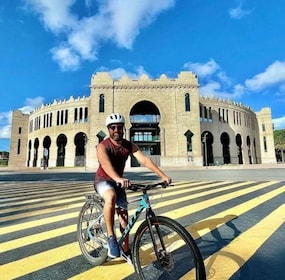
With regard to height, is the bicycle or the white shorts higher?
the white shorts

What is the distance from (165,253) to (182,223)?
8.54 ft

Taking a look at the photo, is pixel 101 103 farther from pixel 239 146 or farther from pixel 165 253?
pixel 165 253

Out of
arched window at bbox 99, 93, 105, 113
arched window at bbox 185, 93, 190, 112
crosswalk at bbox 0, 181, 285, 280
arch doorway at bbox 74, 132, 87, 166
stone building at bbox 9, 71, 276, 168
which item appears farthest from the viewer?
arch doorway at bbox 74, 132, 87, 166

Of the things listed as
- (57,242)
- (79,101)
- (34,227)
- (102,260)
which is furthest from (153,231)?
(79,101)

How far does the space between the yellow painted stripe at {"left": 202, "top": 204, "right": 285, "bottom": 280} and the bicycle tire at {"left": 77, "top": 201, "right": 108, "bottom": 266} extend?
1.33 metres

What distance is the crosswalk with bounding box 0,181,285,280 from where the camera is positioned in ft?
10.3

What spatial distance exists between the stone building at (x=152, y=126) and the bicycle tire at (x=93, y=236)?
34654 mm

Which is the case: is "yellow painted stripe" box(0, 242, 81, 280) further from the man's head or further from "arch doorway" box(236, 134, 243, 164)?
"arch doorway" box(236, 134, 243, 164)

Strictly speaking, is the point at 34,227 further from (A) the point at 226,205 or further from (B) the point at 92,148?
(B) the point at 92,148

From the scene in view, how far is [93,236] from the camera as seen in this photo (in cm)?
366

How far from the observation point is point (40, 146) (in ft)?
197

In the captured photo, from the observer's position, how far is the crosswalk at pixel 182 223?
3133 mm

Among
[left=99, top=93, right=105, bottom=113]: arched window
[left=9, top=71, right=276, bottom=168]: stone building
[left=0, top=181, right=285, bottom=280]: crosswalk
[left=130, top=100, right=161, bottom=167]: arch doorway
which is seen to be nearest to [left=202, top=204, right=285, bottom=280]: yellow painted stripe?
[left=0, top=181, right=285, bottom=280]: crosswalk

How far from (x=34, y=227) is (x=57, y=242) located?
121cm
